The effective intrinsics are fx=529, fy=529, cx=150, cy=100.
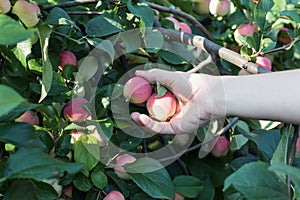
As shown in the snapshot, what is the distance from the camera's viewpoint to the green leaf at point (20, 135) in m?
0.80

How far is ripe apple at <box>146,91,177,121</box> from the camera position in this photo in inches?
39.1

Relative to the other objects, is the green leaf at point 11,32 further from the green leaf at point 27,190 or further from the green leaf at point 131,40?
the green leaf at point 131,40

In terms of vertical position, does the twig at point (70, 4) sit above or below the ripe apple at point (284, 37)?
above

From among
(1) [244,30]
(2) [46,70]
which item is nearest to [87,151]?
(2) [46,70]

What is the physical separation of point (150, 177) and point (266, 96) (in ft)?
0.86

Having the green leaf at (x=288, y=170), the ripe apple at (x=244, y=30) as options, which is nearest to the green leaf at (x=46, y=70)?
the green leaf at (x=288, y=170)

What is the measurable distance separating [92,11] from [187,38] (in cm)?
21

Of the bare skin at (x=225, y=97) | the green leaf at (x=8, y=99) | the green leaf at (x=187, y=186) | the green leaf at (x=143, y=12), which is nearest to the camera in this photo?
the green leaf at (x=8, y=99)

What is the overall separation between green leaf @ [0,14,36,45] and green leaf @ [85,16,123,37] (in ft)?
1.13

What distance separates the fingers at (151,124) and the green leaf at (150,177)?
6cm

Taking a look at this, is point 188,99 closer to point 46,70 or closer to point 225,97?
point 225,97

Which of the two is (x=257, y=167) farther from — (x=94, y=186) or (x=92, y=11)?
(x=92, y=11)

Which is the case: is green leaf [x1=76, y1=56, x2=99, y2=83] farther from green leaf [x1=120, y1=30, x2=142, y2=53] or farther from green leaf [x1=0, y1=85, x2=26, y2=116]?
green leaf [x1=0, y1=85, x2=26, y2=116]

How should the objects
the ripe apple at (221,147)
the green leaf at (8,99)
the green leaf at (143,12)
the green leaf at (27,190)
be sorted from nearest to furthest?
1. the green leaf at (8,99)
2. the green leaf at (27,190)
3. the green leaf at (143,12)
4. the ripe apple at (221,147)
